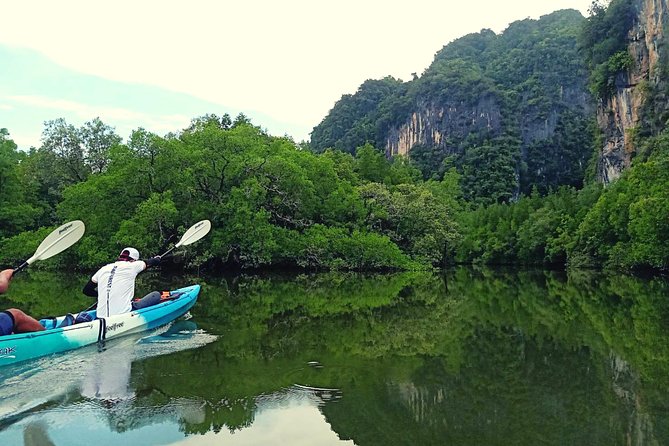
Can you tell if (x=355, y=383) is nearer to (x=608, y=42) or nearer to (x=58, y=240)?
(x=58, y=240)

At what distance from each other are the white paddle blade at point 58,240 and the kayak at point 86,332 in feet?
5.31

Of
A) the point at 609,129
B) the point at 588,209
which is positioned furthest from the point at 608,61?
the point at 588,209

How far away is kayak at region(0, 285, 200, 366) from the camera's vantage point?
6.89 meters

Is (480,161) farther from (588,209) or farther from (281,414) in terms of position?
(281,414)

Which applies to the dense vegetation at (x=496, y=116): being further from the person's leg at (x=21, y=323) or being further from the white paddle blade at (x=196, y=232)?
the person's leg at (x=21, y=323)

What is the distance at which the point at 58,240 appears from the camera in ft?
32.2

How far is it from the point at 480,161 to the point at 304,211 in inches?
2147

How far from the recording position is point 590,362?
7.12 m

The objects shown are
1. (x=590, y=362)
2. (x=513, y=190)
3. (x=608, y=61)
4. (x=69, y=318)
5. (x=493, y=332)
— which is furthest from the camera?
(x=513, y=190)

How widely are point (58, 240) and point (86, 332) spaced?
→ 98.7 inches

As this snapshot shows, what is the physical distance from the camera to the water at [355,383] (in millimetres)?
4551

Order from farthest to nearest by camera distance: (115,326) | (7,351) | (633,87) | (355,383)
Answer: (633,87) < (115,326) < (7,351) < (355,383)

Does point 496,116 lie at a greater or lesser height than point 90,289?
greater

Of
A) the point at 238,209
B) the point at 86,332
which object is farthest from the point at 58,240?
the point at 238,209
